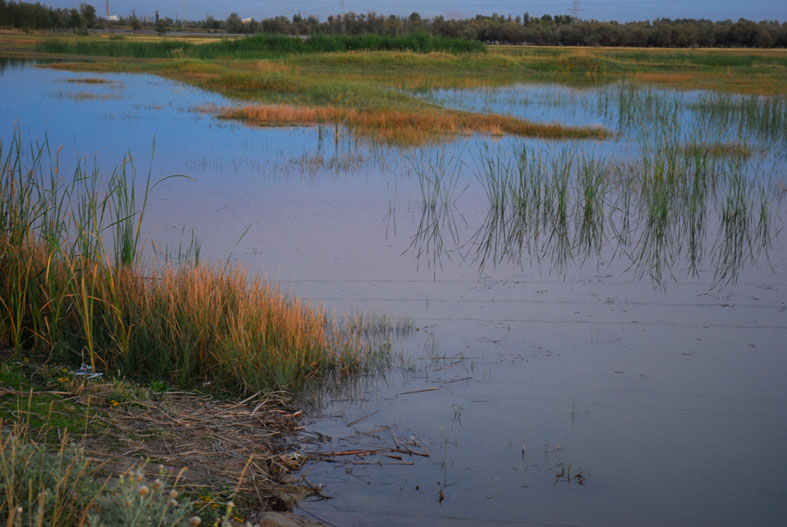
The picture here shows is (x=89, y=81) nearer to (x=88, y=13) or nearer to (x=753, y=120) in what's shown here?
(x=753, y=120)

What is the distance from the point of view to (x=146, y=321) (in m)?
5.09

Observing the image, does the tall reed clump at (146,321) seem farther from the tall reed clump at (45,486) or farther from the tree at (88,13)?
the tree at (88,13)

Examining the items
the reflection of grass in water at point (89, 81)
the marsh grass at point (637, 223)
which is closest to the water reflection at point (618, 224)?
the marsh grass at point (637, 223)

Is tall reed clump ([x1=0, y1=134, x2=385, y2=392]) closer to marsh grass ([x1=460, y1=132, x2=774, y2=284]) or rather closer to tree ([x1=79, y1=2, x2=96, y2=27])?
marsh grass ([x1=460, y1=132, x2=774, y2=284])

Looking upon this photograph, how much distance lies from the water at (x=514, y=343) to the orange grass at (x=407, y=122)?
262 cm

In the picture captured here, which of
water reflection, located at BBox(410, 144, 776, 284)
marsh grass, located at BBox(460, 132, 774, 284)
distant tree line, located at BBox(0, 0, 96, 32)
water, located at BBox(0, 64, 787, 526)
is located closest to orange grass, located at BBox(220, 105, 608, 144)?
water, located at BBox(0, 64, 787, 526)

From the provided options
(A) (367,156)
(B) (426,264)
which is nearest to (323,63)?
(A) (367,156)

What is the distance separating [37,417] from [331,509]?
1.48 metres

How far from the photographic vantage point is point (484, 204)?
37.1 feet

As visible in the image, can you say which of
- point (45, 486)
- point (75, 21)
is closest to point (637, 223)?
point (45, 486)

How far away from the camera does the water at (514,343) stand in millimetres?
4012

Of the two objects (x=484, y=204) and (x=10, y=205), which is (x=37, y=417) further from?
(x=484, y=204)

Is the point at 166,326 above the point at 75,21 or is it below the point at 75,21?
below

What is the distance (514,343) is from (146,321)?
2768 millimetres
